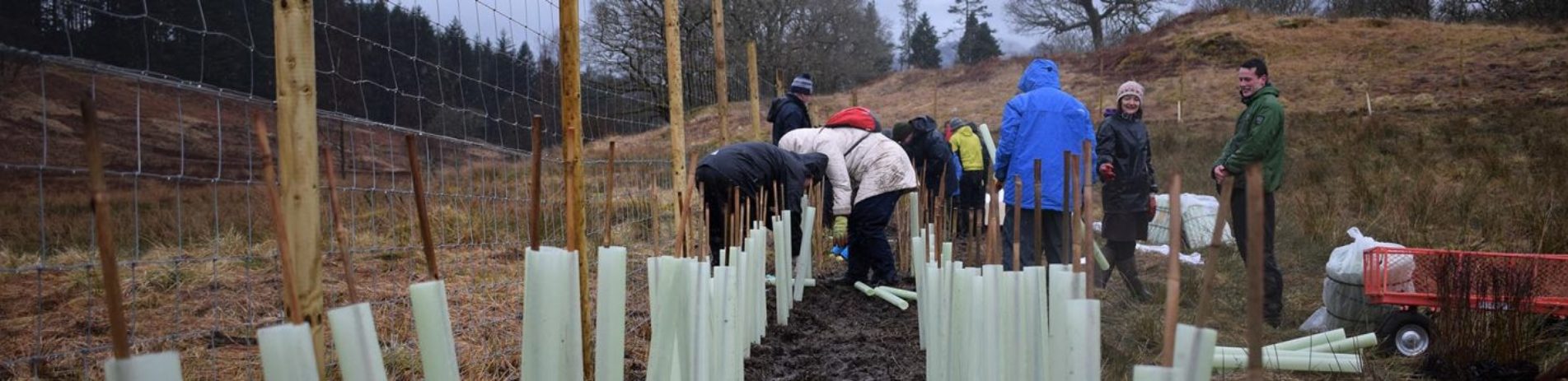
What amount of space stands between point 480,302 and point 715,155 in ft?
5.48

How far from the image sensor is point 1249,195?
Result: 0.98m

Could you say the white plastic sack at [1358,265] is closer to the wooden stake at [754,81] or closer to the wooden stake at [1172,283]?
the wooden stake at [1172,283]

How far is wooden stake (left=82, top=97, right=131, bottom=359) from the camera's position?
0.83m

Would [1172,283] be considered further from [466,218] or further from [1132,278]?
[466,218]

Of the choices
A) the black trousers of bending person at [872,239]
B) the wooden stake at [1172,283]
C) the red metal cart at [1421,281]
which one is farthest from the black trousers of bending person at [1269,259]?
the wooden stake at [1172,283]

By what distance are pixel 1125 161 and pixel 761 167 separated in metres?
1.93

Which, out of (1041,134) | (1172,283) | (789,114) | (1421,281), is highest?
(789,114)

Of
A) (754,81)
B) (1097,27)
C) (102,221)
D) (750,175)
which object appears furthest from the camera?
(1097,27)

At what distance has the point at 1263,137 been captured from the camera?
4812 mm

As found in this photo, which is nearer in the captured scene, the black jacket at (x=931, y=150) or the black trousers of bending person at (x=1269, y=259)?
the black trousers of bending person at (x=1269, y=259)

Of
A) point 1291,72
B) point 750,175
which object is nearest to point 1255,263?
point 750,175

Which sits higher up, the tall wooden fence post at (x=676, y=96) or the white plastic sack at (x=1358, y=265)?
the tall wooden fence post at (x=676, y=96)

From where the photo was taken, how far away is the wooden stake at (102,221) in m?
0.83

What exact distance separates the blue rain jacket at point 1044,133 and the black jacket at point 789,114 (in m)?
2.30
